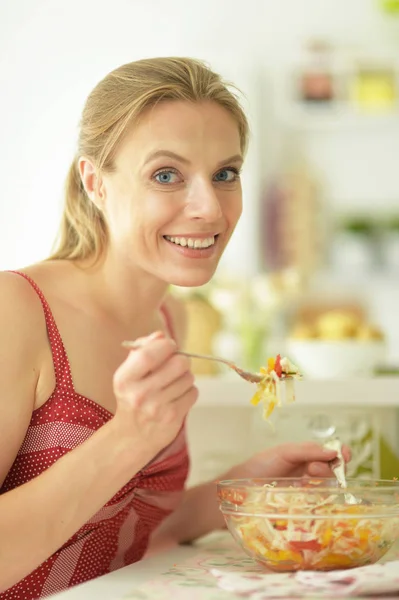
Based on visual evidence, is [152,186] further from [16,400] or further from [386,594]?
[386,594]

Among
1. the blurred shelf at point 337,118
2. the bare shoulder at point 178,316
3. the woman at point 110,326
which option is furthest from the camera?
the blurred shelf at point 337,118

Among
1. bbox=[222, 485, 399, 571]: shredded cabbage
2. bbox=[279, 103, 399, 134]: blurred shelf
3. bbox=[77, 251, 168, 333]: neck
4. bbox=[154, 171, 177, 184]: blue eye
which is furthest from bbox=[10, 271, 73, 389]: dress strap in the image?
bbox=[279, 103, 399, 134]: blurred shelf

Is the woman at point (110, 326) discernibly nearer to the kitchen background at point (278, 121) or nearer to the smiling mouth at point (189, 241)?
the smiling mouth at point (189, 241)

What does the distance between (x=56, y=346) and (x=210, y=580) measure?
1.33 feet

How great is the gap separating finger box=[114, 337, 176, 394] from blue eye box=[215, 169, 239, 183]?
0.38 metres

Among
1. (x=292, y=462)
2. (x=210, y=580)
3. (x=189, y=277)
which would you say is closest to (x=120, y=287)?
(x=189, y=277)

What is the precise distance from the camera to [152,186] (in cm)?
127

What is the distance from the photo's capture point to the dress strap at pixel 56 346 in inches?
50.8

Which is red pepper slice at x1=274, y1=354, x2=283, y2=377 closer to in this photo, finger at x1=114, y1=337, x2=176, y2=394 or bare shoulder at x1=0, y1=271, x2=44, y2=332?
finger at x1=114, y1=337, x2=176, y2=394

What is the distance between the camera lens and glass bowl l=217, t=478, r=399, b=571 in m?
1.06

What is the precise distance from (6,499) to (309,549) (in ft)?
Result: 1.29

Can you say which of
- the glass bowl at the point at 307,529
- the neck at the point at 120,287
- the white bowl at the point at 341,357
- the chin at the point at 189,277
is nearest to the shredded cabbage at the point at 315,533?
the glass bowl at the point at 307,529

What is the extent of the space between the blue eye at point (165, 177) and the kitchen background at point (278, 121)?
290 centimetres

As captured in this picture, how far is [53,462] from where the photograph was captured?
Result: 129 cm
